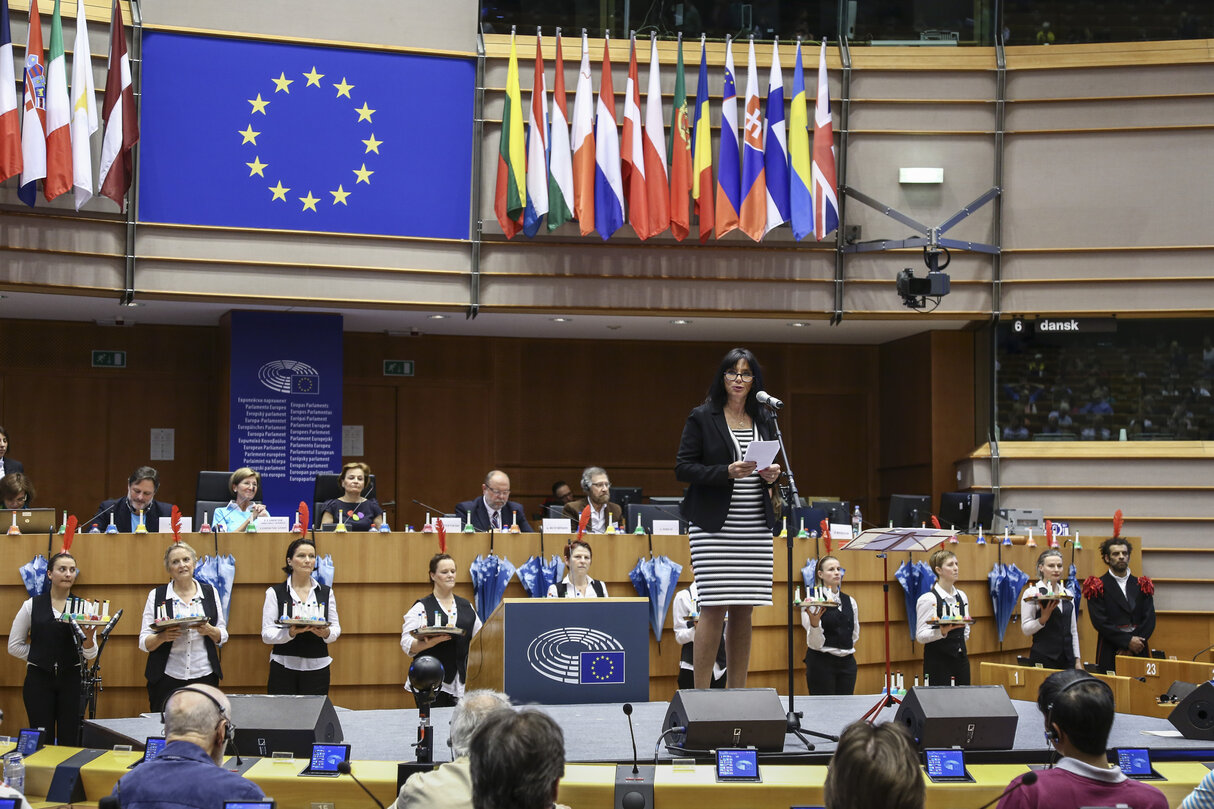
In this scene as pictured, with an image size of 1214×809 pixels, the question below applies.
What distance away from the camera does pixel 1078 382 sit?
12.0 metres

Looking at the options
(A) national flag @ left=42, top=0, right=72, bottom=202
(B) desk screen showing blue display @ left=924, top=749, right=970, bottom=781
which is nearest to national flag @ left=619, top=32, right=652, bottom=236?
(A) national flag @ left=42, top=0, right=72, bottom=202

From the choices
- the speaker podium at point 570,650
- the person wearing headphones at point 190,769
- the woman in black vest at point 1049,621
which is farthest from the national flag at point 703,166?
the person wearing headphones at point 190,769

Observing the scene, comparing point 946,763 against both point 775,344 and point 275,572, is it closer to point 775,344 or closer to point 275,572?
point 275,572

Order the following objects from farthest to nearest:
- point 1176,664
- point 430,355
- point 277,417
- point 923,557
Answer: point 430,355 → point 277,417 → point 923,557 → point 1176,664

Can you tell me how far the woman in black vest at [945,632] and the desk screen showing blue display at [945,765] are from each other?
4103 millimetres

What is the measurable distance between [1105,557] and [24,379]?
32.8 feet

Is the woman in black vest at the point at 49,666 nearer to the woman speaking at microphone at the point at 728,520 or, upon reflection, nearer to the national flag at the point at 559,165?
the woman speaking at microphone at the point at 728,520

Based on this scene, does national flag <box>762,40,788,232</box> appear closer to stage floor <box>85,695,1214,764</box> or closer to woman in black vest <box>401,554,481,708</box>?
woman in black vest <box>401,554,481,708</box>

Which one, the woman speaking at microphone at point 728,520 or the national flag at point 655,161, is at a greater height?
the national flag at point 655,161

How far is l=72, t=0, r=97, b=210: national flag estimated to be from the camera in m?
10.1

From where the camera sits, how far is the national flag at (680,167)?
37.5 ft

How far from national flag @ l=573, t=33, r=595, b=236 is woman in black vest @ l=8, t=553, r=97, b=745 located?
18.9 ft

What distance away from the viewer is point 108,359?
12758 mm

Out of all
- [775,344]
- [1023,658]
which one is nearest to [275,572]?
[1023,658]
